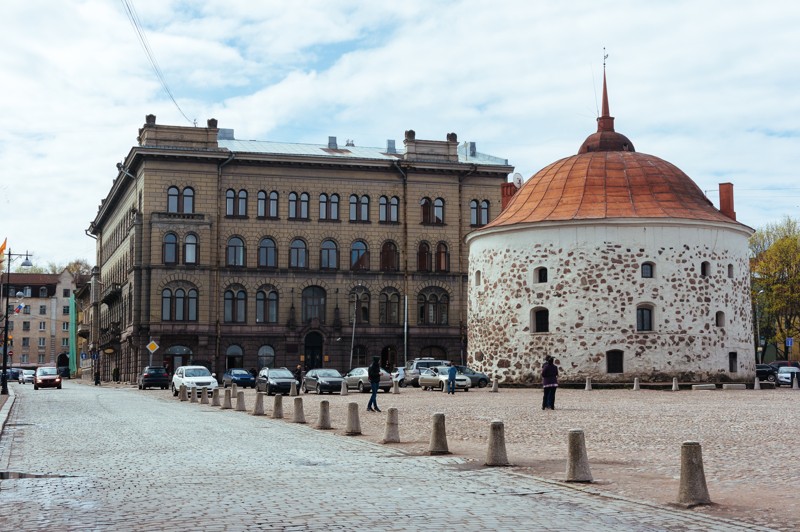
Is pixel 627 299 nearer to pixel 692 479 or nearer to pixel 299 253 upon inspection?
pixel 299 253

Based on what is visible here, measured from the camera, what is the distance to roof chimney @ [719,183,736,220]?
199ft

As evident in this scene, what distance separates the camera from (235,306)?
76.4 m

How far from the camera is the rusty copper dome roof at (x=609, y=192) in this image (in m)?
53.8

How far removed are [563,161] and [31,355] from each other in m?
117

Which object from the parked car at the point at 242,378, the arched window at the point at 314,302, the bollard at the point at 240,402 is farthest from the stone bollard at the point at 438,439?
the arched window at the point at 314,302

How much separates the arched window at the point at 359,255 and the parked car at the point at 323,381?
88.9 ft

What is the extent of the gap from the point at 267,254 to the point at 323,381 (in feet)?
94.2

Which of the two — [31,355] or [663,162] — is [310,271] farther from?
[31,355]

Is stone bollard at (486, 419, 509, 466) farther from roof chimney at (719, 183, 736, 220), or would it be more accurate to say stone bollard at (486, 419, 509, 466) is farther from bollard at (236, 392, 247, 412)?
roof chimney at (719, 183, 736, 220)

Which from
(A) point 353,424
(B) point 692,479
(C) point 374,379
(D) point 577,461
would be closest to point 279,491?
(D) point 577,461

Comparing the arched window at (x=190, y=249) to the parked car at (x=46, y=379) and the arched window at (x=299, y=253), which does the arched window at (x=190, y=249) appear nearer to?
the arched window at (x=299, y=253)

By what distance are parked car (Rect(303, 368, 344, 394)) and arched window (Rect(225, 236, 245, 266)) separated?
25.9 meters

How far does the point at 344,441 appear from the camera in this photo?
20.8 metres

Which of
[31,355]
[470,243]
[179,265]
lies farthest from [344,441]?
[31,355]
